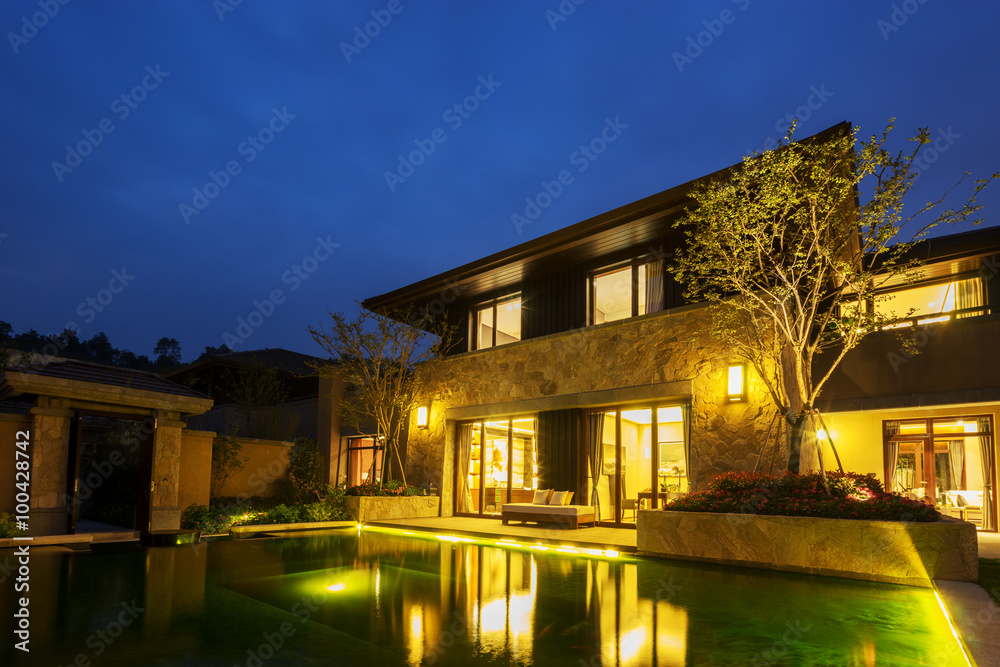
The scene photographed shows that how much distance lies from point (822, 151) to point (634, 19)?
90.6 m

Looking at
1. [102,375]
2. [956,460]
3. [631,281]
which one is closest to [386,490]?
[102,375]

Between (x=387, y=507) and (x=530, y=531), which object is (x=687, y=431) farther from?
(x=387, y=507)

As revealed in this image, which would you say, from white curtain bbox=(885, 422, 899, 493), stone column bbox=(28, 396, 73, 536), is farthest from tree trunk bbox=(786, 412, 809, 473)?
stone column bbox=(28, 396, 73, 536)

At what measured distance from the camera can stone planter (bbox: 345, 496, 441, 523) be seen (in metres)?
14.1

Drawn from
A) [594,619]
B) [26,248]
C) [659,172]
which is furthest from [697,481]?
[659,172]

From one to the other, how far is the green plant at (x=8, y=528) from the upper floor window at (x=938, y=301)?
15.7 meters

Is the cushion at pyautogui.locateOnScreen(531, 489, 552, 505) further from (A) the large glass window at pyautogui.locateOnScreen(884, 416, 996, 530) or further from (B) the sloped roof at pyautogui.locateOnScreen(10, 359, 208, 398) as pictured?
(A) the large glass window at pyautogui.locateOnScreen(884, 416, 996, 530)

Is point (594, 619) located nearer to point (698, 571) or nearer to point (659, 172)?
point (698, 571)

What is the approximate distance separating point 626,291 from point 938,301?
258 inches

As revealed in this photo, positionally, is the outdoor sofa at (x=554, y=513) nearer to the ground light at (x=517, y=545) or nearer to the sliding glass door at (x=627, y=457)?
the sliding glass door at (x=627, y=457)

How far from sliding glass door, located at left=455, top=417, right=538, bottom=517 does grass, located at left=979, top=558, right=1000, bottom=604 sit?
318 inches

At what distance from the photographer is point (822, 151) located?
360 inches

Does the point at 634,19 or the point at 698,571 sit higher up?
the point at 634,19

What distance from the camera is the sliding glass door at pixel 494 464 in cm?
1470
